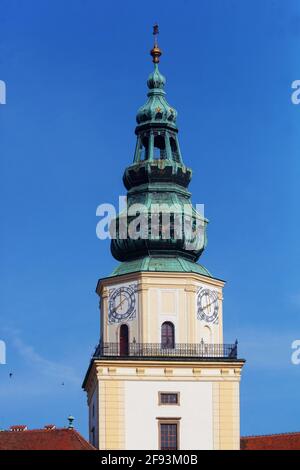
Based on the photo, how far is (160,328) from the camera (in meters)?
75.8

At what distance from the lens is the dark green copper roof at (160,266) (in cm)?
7669

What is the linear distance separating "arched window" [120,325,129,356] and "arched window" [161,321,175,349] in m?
1.44

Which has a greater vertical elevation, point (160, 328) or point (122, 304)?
point (122, 304)

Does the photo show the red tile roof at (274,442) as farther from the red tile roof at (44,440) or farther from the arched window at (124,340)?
the red tile roof at (44,440)

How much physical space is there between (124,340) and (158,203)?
6.17m

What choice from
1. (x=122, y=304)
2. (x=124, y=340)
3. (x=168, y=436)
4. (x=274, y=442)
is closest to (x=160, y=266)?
(x=122, y=304)

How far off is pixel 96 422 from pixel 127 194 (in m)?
10.5

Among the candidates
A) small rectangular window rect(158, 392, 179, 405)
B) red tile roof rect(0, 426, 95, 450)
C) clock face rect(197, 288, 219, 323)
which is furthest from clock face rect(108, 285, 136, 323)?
red tile roof rect(0, 426, 95, 450)

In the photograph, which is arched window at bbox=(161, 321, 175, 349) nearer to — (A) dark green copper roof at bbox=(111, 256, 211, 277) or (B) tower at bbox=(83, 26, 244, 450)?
(B) tower at bbox=(83, 26, 244, 450)

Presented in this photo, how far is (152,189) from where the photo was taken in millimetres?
79125

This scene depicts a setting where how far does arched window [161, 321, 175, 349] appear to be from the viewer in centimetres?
7569

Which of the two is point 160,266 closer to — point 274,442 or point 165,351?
point 165,351

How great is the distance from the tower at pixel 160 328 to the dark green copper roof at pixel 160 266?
0.13ft
